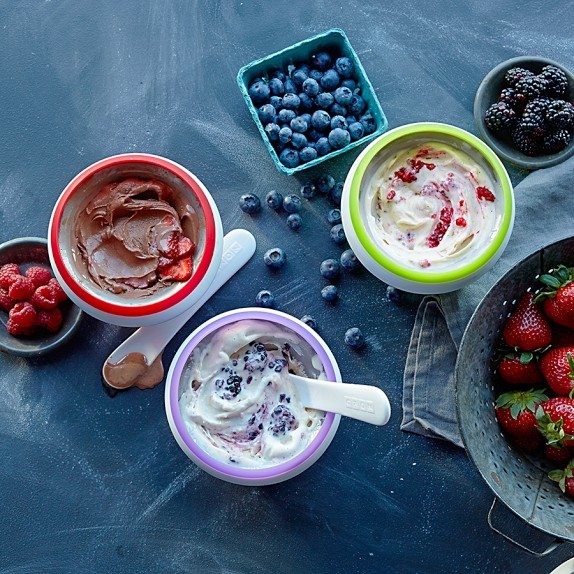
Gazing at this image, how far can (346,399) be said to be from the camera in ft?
5.19

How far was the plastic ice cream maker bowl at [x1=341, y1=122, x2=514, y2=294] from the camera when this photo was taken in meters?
1.67

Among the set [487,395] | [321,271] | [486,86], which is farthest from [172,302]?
[486,86]

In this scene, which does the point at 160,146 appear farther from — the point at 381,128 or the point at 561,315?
the point at 561,315

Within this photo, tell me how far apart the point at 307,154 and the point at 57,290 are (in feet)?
1.86

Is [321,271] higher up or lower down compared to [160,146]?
lower down

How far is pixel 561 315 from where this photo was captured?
1.63 metres

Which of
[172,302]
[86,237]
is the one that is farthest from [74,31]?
[172,302]

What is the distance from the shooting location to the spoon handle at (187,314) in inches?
69.6

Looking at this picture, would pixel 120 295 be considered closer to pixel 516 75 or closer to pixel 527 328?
pixel 527 328

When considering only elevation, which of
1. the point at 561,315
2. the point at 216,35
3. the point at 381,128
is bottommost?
the point at 561,315

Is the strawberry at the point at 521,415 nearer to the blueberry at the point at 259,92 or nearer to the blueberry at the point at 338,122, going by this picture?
the blueberry at the point at 338,122

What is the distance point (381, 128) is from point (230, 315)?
49cm

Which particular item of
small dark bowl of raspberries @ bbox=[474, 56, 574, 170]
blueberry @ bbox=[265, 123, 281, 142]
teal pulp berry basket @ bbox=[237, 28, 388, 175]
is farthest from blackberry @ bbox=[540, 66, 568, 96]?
blueberry @ bbox=[265, 123, 281, 142]

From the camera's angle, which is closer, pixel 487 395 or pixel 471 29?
pixel 487 395
